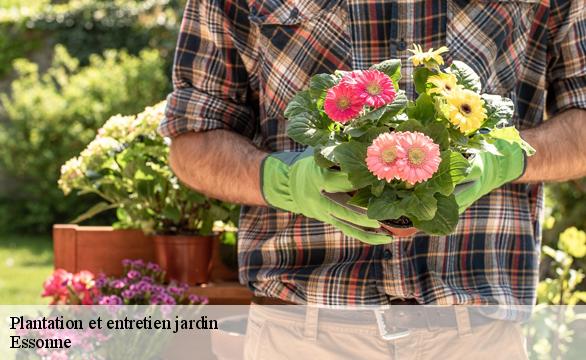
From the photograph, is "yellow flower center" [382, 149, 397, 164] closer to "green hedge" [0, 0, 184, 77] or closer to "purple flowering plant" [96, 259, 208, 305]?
"purple flowering plant" [96, 259, 208, 305]

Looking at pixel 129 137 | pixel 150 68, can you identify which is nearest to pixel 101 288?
pixel 129 137

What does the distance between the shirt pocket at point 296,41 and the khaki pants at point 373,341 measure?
43 centimetres

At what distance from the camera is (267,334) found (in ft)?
5.93

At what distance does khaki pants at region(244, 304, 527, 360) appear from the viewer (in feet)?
5.62

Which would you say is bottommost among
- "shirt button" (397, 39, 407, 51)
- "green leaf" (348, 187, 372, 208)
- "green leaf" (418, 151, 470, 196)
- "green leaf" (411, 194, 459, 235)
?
"green leaf" (411, 194, 459, 235)

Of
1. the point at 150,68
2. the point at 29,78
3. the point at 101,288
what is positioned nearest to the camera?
the point at 101,288

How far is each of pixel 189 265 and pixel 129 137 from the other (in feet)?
1.45

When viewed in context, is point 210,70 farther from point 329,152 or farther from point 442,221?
point 442,221

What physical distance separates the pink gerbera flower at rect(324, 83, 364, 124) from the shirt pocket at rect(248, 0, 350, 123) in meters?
0.37

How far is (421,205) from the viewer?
Result: 143cm

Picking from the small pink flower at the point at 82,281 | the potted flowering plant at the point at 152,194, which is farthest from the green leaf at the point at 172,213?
the small pink flower at the point at 82,281

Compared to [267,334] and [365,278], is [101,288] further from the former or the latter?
[365,278]

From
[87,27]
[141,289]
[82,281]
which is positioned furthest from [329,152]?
[87,27]

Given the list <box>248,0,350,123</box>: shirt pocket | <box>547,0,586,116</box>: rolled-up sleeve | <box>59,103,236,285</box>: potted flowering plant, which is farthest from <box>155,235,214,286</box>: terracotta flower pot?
<box>547,0,586,116</box>: rolled-up sleeve
